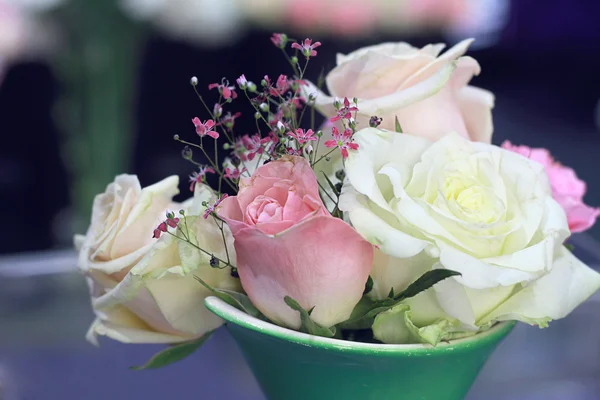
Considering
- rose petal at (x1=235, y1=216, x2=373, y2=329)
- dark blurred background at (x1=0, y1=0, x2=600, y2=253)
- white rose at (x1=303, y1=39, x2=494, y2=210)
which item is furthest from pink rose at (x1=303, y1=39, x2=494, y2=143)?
dark blurred background at (x1=0, y1=0, x2=600, y2=253)

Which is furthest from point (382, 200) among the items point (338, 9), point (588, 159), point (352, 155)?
point (588, 159)

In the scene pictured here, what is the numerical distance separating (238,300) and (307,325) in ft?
0.18

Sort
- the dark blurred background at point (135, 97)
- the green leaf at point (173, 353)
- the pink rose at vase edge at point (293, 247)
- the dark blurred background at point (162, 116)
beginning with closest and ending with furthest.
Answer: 1. the pink rose at vase edge at point (293, 247)
2. the green leaf at point (173, 353)
3. the dark blurred background at point (162, 116)
4. the dark blurred background at point (135, 97)

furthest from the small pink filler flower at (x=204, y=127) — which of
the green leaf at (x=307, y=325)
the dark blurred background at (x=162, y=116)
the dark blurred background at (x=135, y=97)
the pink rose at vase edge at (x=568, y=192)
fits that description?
the dark blurred background at (x=135, y=97)

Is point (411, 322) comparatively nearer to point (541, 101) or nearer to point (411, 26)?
point (411, 26)

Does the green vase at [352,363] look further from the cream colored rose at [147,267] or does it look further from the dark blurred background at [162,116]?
the dark blurred background at [162,116]

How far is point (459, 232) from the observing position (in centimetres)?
35

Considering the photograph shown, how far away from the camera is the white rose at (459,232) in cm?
34

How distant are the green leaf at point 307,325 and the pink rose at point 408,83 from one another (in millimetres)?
132

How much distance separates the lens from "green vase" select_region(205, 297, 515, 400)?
1.19ft

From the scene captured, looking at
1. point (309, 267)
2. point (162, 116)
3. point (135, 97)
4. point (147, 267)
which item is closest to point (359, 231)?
point (309, 267)

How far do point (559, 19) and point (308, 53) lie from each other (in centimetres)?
239

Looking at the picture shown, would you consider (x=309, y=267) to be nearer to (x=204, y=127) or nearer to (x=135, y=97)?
(x=204, y=127)

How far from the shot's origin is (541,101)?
2908mm
